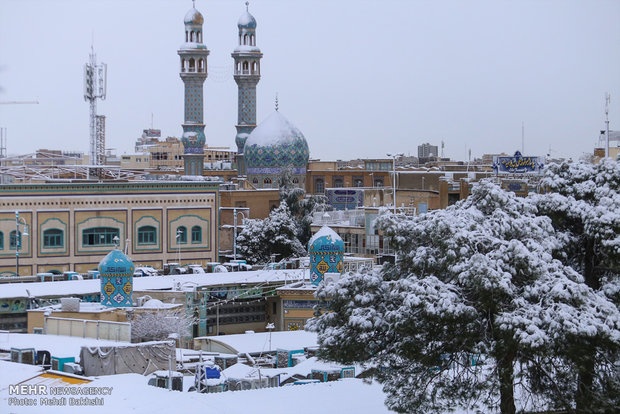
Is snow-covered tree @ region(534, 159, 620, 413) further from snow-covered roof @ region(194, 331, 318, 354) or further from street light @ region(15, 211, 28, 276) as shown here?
street light @ region(15, 211, 28, 276)

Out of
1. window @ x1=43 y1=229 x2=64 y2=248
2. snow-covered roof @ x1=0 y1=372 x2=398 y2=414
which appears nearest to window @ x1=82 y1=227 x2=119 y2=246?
window @ x1=43 y1=229 x2=64 y2=248

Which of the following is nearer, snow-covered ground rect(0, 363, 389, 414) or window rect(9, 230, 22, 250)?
snow-covered ground rect(0, 363, 389, 414)

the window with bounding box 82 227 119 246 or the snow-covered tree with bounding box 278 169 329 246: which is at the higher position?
the snow-covered tree with bounding box 278 169 329 246

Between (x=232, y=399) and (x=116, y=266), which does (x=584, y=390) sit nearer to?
(x=232, y=399)

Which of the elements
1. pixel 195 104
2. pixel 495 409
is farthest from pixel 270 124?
pixel 495 409

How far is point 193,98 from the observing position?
64.6 m

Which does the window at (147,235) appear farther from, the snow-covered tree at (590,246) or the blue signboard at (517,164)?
the snow-covered tree at (590,246)

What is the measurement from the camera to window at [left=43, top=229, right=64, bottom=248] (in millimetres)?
44781

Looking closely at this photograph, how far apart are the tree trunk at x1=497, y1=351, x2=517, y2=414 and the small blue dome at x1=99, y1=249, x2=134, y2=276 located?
42.6ft

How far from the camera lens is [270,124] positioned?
2514 inches

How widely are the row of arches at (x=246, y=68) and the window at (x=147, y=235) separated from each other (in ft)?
72.7

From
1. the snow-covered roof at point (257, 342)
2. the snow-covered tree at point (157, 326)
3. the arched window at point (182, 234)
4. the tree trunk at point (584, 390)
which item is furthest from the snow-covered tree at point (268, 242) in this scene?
the tree trunk at point (584, 390)

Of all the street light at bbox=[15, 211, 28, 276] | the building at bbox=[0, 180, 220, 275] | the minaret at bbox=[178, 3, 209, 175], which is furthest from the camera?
the minaret at bbox=[178, 3, 209, 175]

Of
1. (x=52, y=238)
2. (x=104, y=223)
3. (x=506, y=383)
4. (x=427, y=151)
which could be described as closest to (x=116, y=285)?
(x=506, y=383)
